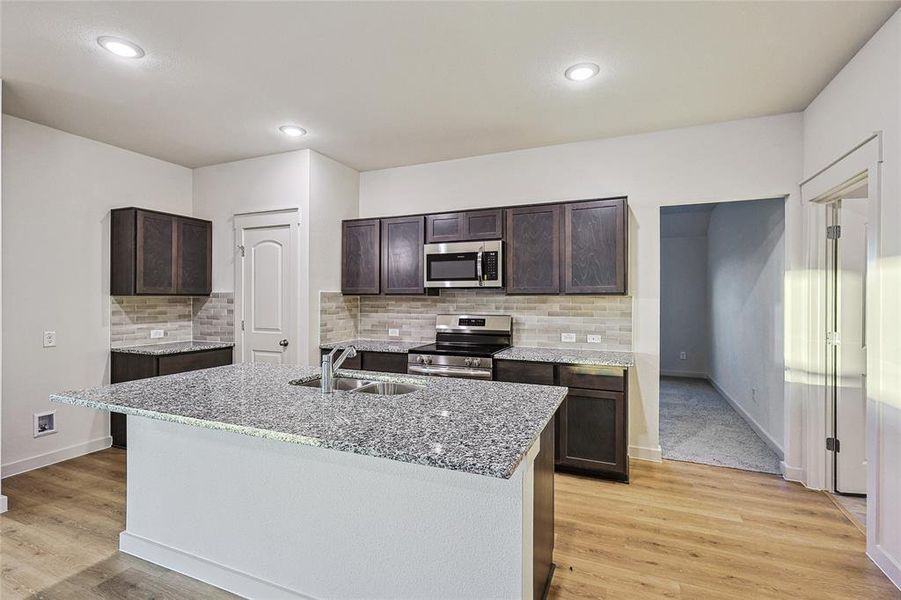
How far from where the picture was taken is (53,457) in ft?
11.9

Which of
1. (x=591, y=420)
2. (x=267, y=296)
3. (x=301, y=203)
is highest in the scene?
(x=301, y=203)

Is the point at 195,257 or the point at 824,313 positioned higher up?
the point at 195,257

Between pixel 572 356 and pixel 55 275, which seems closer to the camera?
pixel 572 356

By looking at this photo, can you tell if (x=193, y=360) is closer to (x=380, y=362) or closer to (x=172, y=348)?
(x=172, y=348)

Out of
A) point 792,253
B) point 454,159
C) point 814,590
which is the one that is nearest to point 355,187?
point 454,159

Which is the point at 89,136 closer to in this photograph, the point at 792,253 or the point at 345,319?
the point at 345,319

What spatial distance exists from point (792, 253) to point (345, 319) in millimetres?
3969

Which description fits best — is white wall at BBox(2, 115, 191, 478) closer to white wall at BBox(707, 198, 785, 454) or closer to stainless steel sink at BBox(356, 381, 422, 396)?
stainless steel sink at BBox(356, 381, 422, 396)

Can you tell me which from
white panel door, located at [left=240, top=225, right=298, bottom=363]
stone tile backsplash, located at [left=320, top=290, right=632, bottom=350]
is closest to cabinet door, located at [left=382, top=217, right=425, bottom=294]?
stone tile backsplash, located at [left=320, top=290, right=632, bottom=350]

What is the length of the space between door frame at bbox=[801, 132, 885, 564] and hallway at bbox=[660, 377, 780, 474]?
0.52 m

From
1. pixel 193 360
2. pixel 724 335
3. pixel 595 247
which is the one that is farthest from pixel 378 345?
pixel 724 335

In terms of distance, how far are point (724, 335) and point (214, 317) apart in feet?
20.8

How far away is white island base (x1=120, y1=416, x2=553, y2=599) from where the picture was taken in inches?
60.6

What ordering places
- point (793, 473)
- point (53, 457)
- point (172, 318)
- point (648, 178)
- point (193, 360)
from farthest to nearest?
point (172, 318) < point (193, 360) < point (648, 178) < point (53, 457) < point (793, 473)
